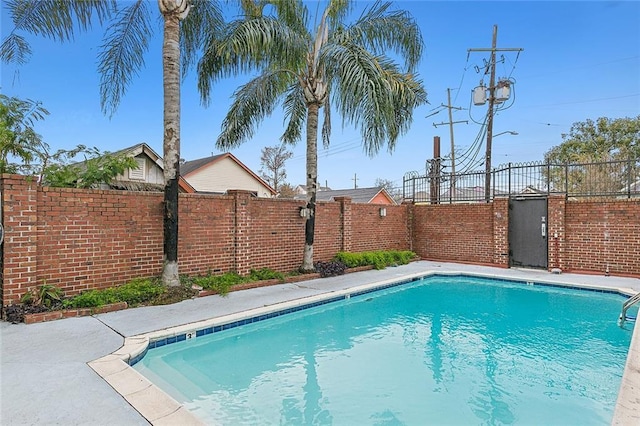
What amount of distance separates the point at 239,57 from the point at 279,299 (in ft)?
17.1

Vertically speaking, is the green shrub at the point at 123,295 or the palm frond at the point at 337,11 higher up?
the palm frond at the point at 337,11

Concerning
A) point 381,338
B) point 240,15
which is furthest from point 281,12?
point 381,338

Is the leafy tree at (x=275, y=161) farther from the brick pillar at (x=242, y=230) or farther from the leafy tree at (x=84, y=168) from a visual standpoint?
the leafy tree at (x=84, y=168)

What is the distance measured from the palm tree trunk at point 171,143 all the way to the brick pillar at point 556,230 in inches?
389

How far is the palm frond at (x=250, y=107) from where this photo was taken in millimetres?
9500

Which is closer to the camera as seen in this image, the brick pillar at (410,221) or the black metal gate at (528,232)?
the black metal gate at (528,232)

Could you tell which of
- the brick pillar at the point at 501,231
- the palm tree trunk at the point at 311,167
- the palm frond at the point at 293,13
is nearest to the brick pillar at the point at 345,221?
the palm tree trunk at the point at 311,167

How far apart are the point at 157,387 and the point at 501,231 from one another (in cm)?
1076

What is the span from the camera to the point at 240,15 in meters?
8.02

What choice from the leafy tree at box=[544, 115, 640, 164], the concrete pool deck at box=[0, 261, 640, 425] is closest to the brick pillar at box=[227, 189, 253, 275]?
the concrete pool deck at box=[0, 261, 640, 425]

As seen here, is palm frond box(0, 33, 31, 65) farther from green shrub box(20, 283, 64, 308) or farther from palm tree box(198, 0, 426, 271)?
green shrub box(20, 283, 64, 308)

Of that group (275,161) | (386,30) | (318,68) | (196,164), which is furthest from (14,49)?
(275,161)

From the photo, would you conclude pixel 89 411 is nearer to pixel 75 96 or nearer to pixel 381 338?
pixel 381 338

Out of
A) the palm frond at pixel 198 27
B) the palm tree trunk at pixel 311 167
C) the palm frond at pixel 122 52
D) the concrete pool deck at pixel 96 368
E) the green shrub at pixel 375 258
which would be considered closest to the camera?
the concrete pool deck at pixel 96 368
